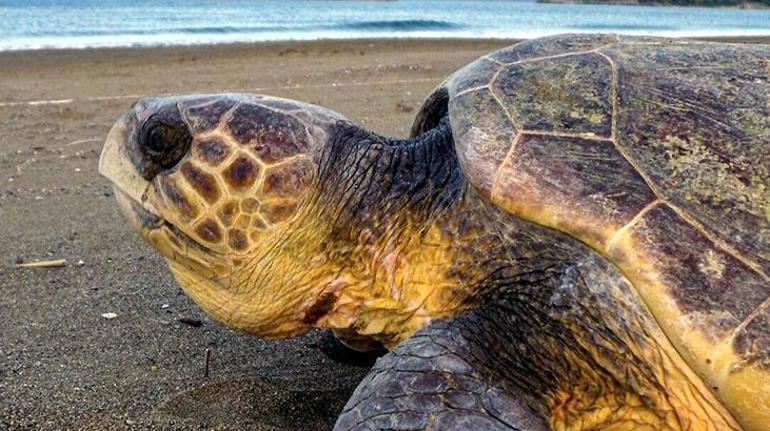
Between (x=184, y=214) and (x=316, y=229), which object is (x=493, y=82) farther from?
(x=184, y=214)

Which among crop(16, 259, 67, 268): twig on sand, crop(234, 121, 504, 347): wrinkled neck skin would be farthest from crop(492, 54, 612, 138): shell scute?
crop(16, 259, 67, 268): twig on sand

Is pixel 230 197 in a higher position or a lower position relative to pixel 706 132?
lower

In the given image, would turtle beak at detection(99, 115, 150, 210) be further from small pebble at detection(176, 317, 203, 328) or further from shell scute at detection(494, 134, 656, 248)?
shell scute at detection(494, 134, 656, 248)

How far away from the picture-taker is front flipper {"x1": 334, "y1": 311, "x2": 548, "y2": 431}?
4.10 feet

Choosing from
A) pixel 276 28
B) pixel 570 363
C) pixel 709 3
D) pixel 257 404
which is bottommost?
pixel 709 3

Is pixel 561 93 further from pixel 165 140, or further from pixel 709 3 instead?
pixel 709 3

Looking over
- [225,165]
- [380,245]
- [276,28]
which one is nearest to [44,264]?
[225,165]

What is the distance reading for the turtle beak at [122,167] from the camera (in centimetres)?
191

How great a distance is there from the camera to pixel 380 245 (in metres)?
1.78

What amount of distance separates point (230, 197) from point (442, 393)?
79cm

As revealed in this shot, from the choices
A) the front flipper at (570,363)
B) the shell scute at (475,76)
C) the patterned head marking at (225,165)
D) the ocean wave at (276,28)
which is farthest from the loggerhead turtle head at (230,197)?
the ocean wave at (276,28)

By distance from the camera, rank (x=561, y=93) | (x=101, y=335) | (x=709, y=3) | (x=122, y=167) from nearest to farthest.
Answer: (x=561, y=93)
(x=122, y=167)
(x=101, y=335)
(x=709, y=3)

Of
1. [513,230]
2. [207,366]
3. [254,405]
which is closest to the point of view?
[513,230]

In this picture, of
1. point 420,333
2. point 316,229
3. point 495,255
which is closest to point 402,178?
point 316,229
